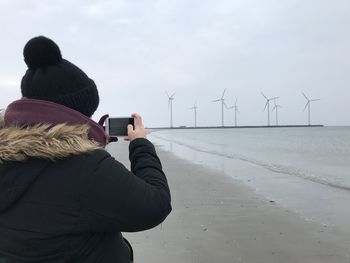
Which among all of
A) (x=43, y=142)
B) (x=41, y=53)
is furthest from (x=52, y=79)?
(x=43, y=142)

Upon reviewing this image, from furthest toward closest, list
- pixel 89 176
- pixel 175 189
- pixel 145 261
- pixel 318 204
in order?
pixel 175 189, pixel 318 204, pixel 145 261, pixel 89 176

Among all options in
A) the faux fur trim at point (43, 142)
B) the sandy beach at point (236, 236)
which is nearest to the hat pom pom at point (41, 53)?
the faux fur trim at point (43, 142)

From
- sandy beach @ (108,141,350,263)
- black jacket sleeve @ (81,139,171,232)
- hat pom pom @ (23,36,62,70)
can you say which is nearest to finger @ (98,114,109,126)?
hat pom pom @ (23,36,62,70)

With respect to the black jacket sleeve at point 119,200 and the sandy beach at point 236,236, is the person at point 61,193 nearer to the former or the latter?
the black jacket sleeve at point 119,200

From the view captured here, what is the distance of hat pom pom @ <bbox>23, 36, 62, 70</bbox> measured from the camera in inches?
73.6

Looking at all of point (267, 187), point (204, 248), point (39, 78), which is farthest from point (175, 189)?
point (39, 78)

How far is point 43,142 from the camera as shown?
5.52 ft

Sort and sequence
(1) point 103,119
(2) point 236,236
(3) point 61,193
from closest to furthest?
(3) point 61,193 → (1) point 103,119 → (2) point 236,236

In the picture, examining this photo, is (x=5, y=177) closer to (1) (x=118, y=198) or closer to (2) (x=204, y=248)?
(1) (x=118, y=198)

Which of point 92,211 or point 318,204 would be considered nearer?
point 92,211

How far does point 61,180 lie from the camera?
1.67 metres

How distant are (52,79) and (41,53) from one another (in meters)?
0.13

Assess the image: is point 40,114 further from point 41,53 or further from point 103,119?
point 103,119

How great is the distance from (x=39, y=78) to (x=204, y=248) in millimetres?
5165
